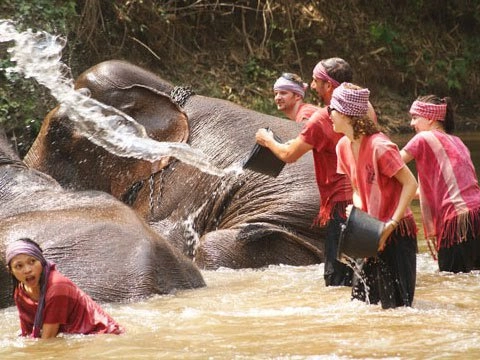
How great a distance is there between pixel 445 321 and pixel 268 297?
1.29m

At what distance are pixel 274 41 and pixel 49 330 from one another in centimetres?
1237

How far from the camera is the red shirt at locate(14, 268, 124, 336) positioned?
5711 millimetres

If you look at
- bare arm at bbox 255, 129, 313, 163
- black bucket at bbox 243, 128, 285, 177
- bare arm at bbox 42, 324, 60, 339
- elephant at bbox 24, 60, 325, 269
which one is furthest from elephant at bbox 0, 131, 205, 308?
elephant at bbox 24, 60, 325, 269

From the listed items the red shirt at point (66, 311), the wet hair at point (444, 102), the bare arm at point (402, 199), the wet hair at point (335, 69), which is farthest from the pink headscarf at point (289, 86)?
the red shirt at point (66, 311)

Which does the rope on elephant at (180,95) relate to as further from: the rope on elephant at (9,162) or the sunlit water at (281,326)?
the sunlit water at (281,326)

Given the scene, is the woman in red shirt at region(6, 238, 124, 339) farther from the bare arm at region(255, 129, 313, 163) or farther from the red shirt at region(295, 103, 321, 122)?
the red shirt at region(295, 103, 321, 122)

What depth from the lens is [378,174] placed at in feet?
20.3

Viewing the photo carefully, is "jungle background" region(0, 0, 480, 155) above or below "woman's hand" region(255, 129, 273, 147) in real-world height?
below

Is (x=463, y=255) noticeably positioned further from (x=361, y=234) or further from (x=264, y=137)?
(x=361, y=234)

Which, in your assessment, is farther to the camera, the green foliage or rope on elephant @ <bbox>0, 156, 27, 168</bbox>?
the green foliage

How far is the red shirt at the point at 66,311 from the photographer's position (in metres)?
5.71

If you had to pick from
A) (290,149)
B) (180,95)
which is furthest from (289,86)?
(290,149)

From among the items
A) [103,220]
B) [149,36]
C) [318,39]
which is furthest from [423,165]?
[318,39]

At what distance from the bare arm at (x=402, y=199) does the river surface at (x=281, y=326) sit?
418 millimetres
